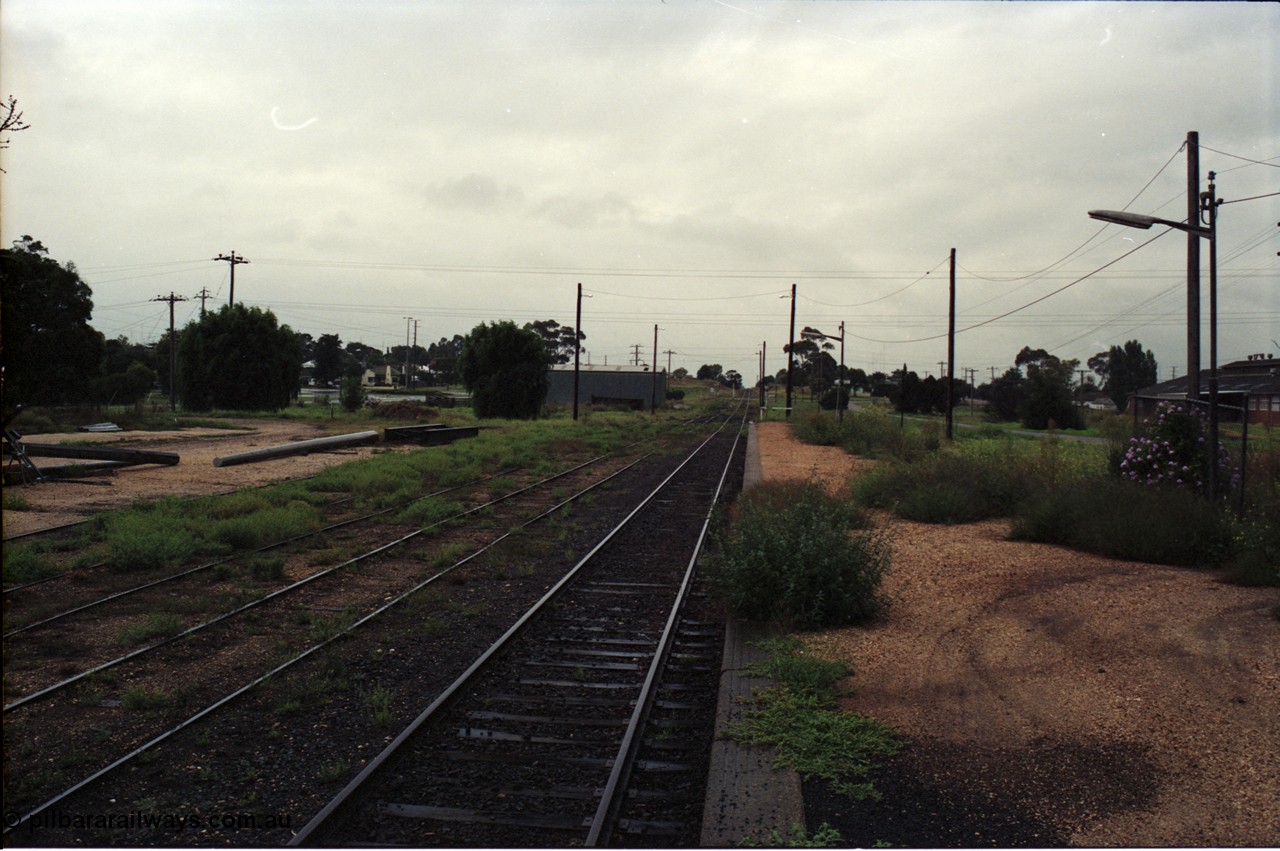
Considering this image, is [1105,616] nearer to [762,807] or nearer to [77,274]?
[762,807]

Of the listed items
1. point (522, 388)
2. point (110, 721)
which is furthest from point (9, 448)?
point (522, 388)

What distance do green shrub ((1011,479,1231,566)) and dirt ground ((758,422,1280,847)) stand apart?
0.62 m

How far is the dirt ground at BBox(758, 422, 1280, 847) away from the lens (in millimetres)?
4777

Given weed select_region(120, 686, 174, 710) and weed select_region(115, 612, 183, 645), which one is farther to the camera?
weed select_region(115, 612, 183, 645)

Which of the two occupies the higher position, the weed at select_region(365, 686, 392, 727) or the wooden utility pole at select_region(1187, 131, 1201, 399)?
the wooden utility pole at select_region(1187, 131, 1201, 399)

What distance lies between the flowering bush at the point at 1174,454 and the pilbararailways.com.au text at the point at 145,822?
489 inches

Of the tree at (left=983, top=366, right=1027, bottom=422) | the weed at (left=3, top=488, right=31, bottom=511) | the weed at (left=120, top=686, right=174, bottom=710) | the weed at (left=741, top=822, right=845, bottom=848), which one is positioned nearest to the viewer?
the weed at (left=741, top=822, right=845, bottom=848)

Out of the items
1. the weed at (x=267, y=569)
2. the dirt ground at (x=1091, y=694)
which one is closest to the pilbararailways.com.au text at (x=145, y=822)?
the dirt ground at (x=1091, y=694)

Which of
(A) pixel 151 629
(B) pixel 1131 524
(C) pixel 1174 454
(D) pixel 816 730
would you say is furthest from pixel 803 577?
(C) pixel 1174 454

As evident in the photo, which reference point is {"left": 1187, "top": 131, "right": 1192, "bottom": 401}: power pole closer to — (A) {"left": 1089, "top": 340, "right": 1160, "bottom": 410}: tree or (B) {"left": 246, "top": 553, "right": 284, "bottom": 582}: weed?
(B) {"left": 246, "top": 553, "right": 284, "bottom": 582}: weed

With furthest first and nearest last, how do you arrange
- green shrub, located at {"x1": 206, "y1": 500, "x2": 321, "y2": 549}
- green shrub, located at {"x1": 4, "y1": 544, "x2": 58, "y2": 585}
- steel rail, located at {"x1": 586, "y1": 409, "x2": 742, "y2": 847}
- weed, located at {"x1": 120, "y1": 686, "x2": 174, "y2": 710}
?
green shrub, located at {"x1": 206, "y1": 500, "x2": 321, "y2": 549} < green shrub, located at {"x1": 4, "y1": 544, "x2": 58, "y2": 585} < weed, located at {"x1": 120, "y1": 686, "x2": 174, "y2": 710} < steel rail, located at {"x1": 586, "y1": 409, "x2": 742, "y2": 847}

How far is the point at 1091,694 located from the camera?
253 inches

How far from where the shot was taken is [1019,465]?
685 inches

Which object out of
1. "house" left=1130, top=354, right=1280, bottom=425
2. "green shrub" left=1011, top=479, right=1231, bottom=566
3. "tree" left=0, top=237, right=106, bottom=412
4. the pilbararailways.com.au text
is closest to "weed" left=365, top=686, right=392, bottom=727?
the pilbararailways.com.au text
